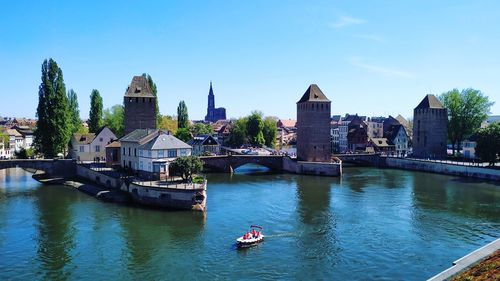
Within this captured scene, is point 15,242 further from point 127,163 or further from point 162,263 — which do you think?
point 127,163

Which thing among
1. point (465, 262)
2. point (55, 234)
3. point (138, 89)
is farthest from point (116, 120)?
point (465, 262)

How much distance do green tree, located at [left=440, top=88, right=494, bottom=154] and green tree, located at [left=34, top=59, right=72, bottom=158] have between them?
69112mm

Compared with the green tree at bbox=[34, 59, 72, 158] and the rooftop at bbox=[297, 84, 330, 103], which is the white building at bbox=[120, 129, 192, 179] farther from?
the rooftop at bbox=[297, 84, 330, 103]

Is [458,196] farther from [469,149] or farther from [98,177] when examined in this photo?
[98,177]

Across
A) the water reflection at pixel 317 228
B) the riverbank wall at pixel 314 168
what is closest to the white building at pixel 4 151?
the riverbank wall at pixel 314 168

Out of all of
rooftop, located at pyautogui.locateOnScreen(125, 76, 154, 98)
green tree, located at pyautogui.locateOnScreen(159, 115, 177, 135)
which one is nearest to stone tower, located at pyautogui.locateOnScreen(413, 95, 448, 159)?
rooftop, located at pyautogui.locateOnScreen(125, 76, 154, 98)

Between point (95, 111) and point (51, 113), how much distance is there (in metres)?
21.1

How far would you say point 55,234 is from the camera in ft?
103

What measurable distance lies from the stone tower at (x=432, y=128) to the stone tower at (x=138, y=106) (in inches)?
1971

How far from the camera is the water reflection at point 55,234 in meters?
24.7

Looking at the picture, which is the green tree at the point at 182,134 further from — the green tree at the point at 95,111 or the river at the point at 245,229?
the river at the point at 245,229

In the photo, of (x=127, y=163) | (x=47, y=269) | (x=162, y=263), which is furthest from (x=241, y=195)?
(x=47, y=269)

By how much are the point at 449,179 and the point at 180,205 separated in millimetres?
41144

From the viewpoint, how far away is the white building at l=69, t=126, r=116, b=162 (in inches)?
2464
